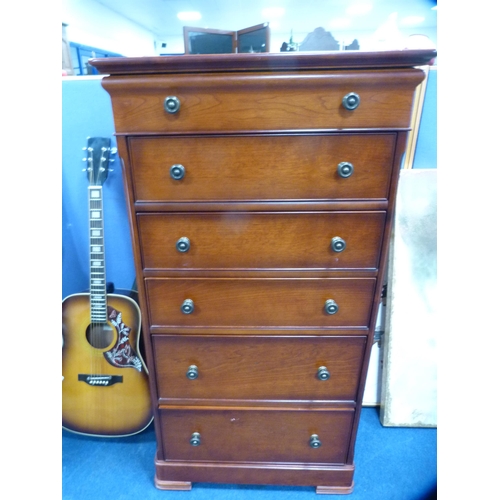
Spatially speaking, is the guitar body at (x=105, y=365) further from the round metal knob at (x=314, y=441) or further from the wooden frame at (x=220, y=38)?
the wooden frame at (x=220, y=38)

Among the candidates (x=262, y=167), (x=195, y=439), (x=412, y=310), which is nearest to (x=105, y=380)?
(x=195, y=439)

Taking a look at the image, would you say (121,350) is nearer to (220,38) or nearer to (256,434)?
(256,434)

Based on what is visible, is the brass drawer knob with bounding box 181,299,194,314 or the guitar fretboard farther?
the guitar fretboard

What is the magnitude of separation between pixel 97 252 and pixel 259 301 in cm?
72

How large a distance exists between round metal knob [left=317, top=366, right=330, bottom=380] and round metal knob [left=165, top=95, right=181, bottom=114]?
0.89 metres

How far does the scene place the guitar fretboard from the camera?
129cm

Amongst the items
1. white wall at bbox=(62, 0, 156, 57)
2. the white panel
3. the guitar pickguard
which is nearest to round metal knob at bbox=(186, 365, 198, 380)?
the guitar pickguard

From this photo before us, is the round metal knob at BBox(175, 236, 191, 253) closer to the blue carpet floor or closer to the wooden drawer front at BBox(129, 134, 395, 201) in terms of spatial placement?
the wooden drawer front at BBox(129, 134, 395, 201)

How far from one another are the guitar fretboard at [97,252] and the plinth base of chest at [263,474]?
66cm

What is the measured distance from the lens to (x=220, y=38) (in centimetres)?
120

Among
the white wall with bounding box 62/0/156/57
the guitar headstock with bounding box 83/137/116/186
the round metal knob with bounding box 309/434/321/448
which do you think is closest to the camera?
the round metal knob with bounding box 309/434/321/448

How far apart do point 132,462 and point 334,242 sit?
128cm

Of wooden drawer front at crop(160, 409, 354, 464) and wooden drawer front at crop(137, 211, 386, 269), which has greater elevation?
wooden drawer front at crop(137, 211, 386, 269)

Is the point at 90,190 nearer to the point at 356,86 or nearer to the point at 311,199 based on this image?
the point at 311,199
